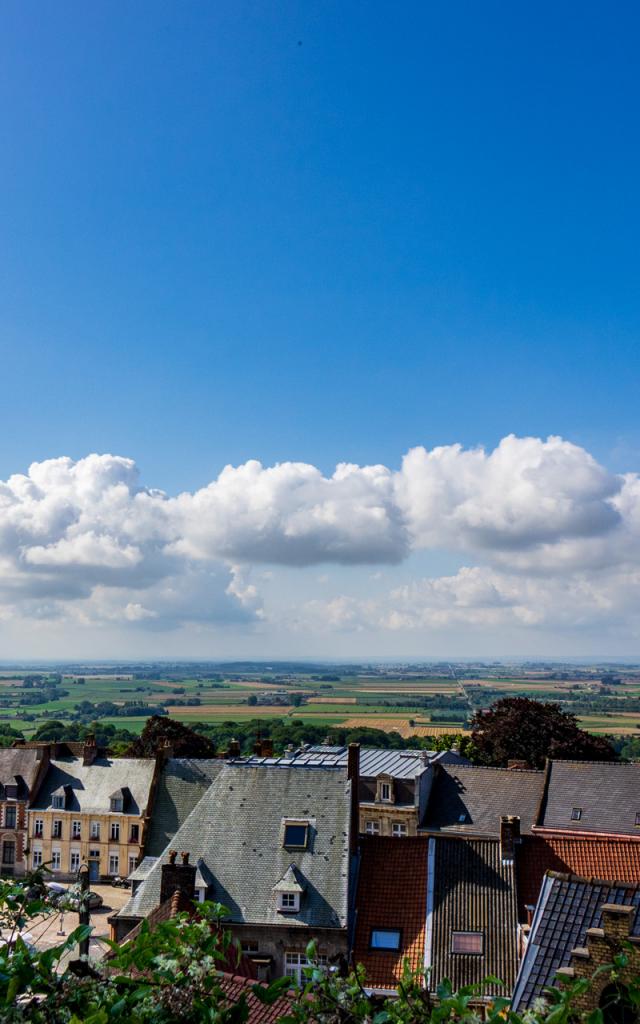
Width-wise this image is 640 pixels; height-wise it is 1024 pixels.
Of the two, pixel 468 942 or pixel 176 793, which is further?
pixel 176 793

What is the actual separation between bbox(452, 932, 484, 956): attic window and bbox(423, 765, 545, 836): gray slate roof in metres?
22.7

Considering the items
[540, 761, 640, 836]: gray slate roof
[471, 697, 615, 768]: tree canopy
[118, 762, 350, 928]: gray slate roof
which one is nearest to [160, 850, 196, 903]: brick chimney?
[118, 762, 350, 928]: gray slate roof

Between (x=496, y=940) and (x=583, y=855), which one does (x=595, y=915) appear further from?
(x=583, y=855)

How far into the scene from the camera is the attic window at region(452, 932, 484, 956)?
31469mm

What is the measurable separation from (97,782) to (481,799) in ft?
97.4

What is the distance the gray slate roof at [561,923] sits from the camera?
21.4 meters

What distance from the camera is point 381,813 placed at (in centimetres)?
5931

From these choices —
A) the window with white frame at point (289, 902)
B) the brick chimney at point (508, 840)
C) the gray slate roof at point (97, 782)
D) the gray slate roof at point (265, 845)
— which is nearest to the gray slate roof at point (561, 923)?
the brick chimney at point (508, 840)

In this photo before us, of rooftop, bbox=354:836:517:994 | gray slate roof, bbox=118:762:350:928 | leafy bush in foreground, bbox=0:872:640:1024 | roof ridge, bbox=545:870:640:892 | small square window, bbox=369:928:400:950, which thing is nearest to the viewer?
leafy bush in foreground, bbox=0:872:640:1024

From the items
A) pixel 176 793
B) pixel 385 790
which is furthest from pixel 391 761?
pixel 176 793

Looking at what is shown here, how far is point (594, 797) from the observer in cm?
5438

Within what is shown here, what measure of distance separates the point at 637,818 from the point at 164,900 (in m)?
33.2

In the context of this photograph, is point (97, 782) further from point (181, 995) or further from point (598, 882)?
point (181, 995)

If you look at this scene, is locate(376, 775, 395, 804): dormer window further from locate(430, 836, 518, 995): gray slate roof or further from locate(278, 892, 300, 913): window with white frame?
locate(278, 892, 300, 913): window with white frame
